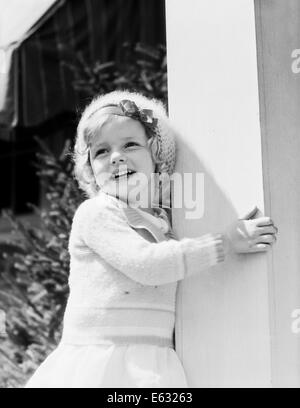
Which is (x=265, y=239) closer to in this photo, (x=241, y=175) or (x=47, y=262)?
(x=241, y=175)

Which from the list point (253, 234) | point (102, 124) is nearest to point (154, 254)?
point (253, 234)

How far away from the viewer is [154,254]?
1.41 metres

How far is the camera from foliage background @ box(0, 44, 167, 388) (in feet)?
9.70

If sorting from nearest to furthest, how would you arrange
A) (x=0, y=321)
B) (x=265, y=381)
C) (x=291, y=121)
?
(x=265, y=381), (x=291, y=121), (x=0, y=321)

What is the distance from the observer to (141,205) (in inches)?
62.1

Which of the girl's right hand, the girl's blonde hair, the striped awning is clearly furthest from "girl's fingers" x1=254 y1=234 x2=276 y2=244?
the striped awning

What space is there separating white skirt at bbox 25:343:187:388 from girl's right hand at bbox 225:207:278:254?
27 cm

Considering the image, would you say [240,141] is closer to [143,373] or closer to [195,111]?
[195,111]

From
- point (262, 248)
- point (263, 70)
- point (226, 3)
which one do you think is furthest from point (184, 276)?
point (226, 3)

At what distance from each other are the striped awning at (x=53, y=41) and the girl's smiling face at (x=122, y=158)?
5.21 feet

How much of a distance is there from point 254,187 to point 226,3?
393 mm

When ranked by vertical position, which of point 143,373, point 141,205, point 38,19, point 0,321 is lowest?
point 0,321

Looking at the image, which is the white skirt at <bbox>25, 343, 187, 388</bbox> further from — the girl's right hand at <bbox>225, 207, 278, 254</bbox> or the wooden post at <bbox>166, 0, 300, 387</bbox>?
the girl's right hand at <bbox>225, 207, 278, 254</bbox>

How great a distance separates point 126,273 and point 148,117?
14.5 inches
